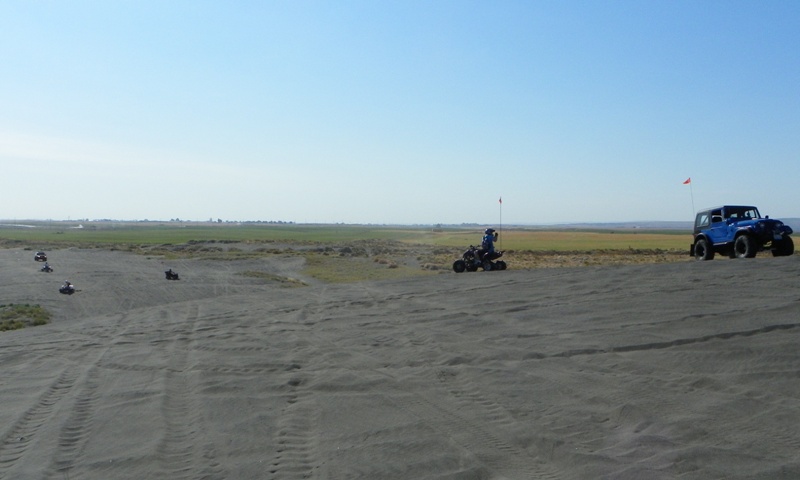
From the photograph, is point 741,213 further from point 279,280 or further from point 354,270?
point 354,270

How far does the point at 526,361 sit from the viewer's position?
8828mm

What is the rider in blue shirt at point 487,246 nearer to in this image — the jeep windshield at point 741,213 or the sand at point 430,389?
the jeep windshield at point 741,213

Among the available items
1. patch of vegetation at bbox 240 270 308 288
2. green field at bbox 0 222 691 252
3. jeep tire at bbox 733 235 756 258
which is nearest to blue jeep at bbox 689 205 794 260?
jeep tire at bbox 733 235 756 258

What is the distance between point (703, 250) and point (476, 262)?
27.3ft

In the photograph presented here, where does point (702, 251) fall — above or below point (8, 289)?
above

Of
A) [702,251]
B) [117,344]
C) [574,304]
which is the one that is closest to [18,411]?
[117,344]

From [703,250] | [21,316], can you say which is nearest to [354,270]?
[21,316]

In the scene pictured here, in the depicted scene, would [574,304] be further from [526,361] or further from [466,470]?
[466,470]

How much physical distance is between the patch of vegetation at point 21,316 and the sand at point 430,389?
5799mm

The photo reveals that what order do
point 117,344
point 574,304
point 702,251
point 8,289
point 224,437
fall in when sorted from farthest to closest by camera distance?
1. point 8,289
2. point 702,251
3. point 574,304
4. point 117,344
5. point 224,437

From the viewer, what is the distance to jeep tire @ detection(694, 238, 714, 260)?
2267 centimetres

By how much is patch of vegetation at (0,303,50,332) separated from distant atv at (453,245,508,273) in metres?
14.8

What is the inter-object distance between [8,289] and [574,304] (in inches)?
1081

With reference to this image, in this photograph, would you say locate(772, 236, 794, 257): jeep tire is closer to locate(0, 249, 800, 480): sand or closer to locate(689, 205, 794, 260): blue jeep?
locate(689, 205, 794, 260): blue jeep
